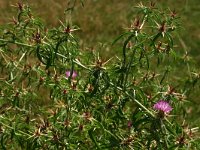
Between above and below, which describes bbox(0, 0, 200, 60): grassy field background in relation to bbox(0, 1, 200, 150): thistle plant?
below

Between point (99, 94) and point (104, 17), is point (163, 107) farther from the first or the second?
point (104, 17)

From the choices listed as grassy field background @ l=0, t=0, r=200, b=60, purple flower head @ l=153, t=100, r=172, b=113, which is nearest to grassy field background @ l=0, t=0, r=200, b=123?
grassy field background @ l=0, t=0, r=200, b=60

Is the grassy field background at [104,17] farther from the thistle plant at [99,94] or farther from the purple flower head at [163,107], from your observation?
the purple flower head at [163,107]

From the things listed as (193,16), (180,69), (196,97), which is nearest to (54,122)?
(196,97)

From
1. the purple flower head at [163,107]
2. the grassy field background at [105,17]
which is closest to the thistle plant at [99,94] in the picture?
the purple flower head at [163,107]

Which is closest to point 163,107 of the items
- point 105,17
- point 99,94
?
point 99,94

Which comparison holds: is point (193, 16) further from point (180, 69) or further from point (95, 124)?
point (95, 124)

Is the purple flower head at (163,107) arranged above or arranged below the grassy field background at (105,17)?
above

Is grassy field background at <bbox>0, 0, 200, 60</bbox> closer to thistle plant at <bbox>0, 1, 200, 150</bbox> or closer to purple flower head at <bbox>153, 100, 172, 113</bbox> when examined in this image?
thistle plant at <bbox>0, 1, 200, 150</bbox>

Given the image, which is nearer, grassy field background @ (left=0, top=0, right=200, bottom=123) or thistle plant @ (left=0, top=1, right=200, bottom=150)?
thistle plant @ (left=0, top=1, right=200, bottom=150)
